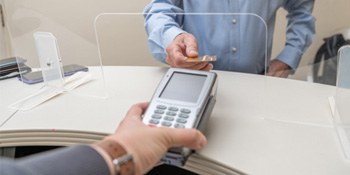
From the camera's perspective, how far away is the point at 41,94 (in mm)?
907

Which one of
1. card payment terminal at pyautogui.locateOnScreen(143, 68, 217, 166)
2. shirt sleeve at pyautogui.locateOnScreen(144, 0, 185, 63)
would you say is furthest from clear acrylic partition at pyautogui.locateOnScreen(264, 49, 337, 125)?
shirt sleeve at pyautogui.locateOnScreen(144, 0, 185, 63)

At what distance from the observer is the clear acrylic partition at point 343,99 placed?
2.19 feet

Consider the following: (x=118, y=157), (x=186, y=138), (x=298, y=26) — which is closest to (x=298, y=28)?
(x=298, y=26)

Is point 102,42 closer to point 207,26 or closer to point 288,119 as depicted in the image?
point 207,26

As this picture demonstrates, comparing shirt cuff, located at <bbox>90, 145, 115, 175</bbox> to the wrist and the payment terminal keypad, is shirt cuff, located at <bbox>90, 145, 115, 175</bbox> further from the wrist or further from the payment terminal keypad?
the payment terminal keypad

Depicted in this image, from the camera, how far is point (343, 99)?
0.73m

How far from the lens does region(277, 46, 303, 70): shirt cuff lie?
995 mm

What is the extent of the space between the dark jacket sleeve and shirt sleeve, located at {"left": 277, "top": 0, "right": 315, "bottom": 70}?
751 mm

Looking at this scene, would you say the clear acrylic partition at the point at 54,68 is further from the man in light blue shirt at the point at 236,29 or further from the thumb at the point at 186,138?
the thumb at the point at 186,138

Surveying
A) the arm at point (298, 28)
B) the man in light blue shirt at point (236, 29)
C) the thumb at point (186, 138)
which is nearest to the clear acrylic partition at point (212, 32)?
the man in light blue shirt at point (236, 29)

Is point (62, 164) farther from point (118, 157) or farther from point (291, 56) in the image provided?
point (291, 56)

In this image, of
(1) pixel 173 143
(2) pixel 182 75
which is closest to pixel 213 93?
(2) pixel 182 75

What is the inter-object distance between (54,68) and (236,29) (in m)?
0.49

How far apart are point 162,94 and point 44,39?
416 mm
